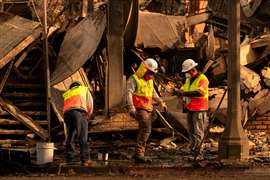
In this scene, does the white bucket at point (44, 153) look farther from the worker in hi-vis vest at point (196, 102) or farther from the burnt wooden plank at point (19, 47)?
the burnt wooden plank at point (19, 47)

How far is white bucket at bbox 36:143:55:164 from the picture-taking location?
1045 cm

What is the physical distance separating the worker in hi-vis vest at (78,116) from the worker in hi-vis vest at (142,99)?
2.73 ft

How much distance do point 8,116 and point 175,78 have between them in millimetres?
5082

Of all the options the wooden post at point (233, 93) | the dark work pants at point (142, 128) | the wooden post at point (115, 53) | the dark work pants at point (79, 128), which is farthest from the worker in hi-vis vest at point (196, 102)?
the wooden post at point (115, 53)

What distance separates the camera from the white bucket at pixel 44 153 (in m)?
10.4

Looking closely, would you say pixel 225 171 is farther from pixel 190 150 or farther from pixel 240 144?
pixel 190 150

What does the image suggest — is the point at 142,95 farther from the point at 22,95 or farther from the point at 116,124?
the point at 22,95

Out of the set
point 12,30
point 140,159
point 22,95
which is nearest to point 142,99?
point 140,159

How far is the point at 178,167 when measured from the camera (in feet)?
32.4

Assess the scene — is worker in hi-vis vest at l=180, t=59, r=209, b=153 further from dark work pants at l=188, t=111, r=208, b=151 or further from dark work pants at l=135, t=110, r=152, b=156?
dark work pants at l=135, t=110, r=152, b=156

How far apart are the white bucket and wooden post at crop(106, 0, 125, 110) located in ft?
10.6

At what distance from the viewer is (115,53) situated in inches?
531

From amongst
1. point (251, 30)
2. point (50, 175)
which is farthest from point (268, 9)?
point (50, 175)

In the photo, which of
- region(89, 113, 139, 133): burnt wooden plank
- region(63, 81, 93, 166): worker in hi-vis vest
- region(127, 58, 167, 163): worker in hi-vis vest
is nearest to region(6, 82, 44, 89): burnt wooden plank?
region(89, 113, 139, 133): burnt wooden plank
